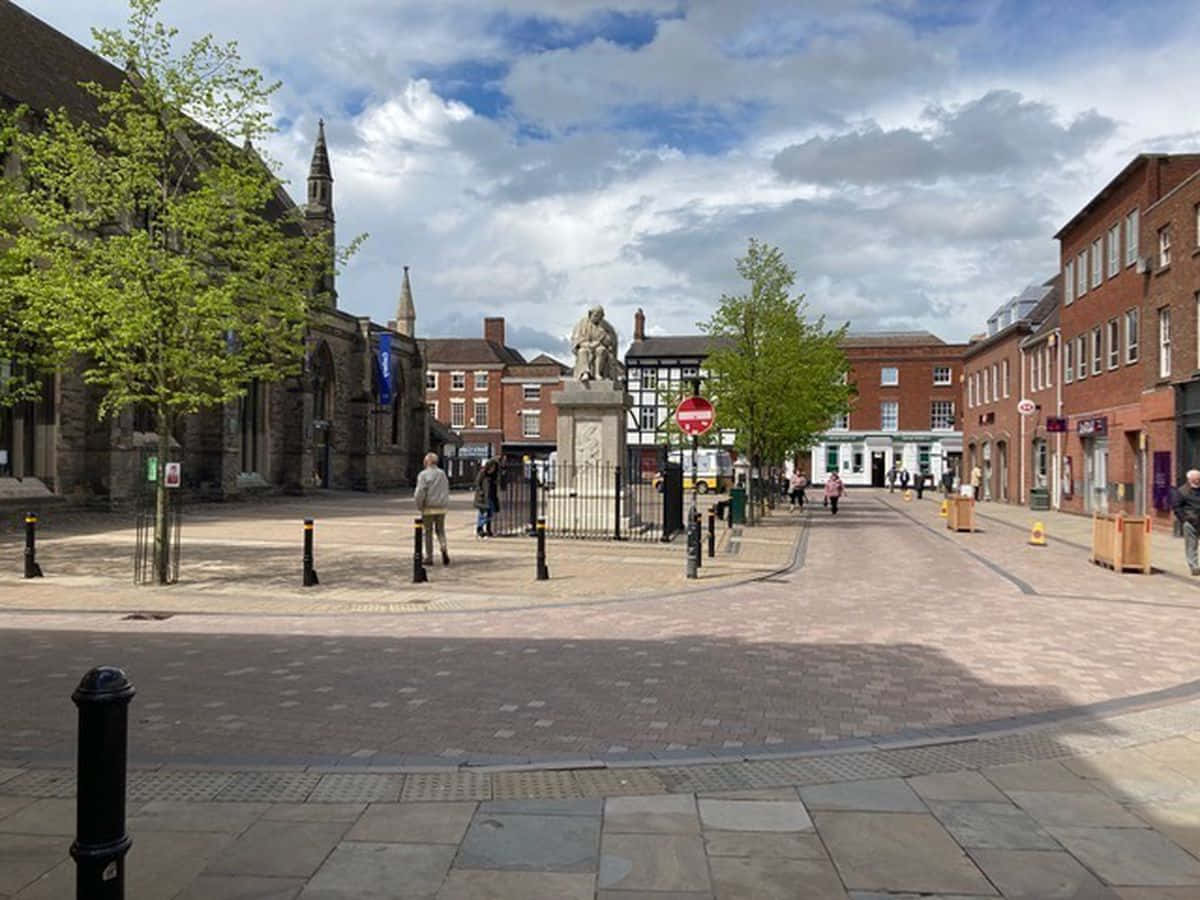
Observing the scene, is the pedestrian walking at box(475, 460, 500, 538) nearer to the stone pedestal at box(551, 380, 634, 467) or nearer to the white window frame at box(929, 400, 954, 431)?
the stone pedestal at box(551, 380, 634, 467)

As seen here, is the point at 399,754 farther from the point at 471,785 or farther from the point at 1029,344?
the point at 1029,344

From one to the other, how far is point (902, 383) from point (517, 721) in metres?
69.4

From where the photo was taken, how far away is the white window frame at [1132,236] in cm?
2985

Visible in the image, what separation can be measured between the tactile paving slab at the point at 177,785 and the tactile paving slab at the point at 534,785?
4.85 ft

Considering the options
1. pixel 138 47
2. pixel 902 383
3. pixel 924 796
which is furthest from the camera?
pixel 902 383

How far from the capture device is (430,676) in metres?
7.81

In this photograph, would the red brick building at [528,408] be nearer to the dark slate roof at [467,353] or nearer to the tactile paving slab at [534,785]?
the dark slate roof at [467,353]

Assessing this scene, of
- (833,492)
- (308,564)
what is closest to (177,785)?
(308,564)

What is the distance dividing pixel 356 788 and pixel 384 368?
4766cm

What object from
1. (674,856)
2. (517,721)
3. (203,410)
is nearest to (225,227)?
(517,721)

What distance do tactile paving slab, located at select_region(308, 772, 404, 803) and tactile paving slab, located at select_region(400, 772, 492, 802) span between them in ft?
0.22

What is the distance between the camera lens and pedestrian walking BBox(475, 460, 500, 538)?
21288 mm

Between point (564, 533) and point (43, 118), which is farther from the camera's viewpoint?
point (43, 118)

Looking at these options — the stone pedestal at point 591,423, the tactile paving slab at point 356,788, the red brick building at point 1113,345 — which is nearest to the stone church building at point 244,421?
the stone pedestal at point 591,423
